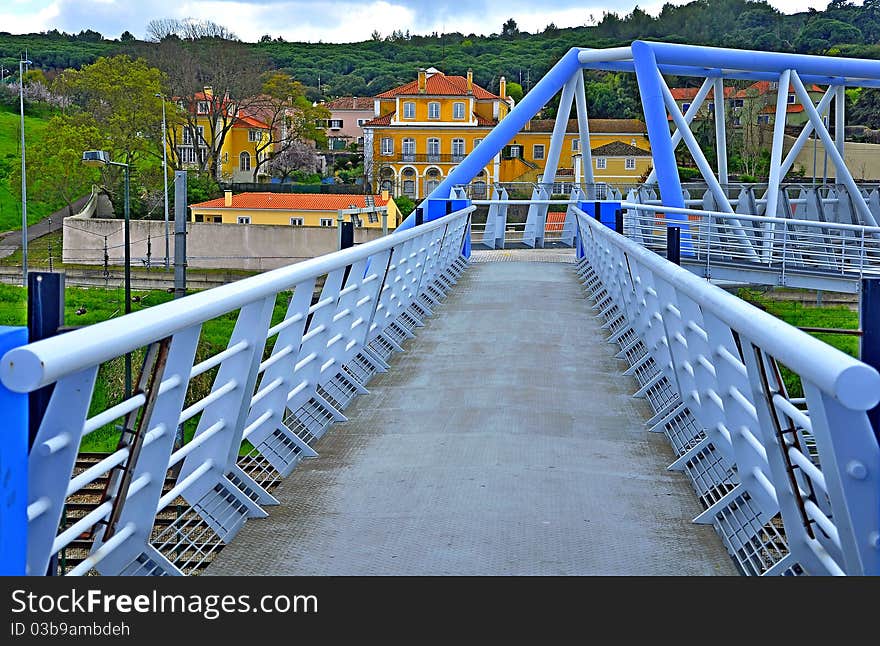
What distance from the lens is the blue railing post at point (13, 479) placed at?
9.52 feet

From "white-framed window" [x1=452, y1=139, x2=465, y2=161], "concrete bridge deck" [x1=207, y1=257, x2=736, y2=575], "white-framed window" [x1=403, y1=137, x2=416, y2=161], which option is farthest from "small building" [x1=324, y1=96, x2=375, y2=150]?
"concrete bridge deck" [x1=207, y1=257, x2=736, y2=575]

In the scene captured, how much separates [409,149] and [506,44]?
3153 inches

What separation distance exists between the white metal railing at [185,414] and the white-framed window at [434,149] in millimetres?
84248

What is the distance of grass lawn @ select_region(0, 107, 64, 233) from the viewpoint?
7381 cm

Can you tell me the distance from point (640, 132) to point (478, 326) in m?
85.9

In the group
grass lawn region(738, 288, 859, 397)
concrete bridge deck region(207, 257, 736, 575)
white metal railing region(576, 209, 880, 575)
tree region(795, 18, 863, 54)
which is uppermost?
tree region(795, 18, 863, 54)

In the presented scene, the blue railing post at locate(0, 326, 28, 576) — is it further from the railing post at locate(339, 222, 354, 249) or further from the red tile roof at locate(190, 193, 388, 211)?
the red tile roof at locate(190, 193, 388, 211)

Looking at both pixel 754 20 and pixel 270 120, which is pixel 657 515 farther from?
pixel 754 20

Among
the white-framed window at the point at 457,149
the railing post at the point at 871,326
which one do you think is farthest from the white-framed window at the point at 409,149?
the railing post at the point at 871,326

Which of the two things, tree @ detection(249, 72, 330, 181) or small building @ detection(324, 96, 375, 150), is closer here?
tree @ detection(249, 72, 330, 181)

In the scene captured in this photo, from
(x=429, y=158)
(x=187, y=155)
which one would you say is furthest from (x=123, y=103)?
(x=429, y=158)

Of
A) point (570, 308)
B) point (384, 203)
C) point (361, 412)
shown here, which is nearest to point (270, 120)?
point (384, 203)

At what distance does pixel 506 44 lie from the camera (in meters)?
169

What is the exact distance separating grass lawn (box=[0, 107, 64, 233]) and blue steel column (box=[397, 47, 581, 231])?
43059 millimetres
